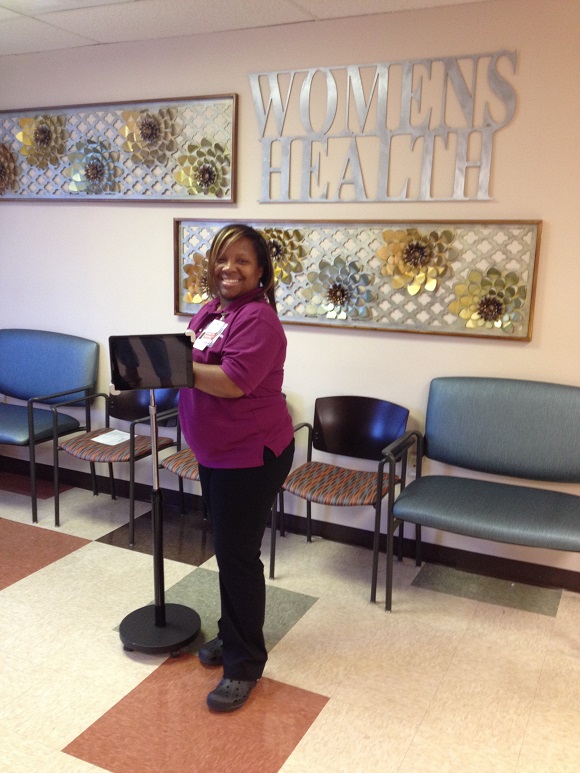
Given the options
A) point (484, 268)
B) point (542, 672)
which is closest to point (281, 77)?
point (484, 268)

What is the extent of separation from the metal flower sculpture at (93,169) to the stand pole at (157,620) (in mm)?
1755

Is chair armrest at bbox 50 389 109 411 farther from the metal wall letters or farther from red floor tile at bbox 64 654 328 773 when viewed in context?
red floor tile at bbox 64 654 328 773

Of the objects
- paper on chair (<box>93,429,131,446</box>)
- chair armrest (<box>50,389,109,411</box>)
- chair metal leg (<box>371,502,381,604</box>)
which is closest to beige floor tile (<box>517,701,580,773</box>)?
chair metal leg (<box>371,502,381,604</box>)

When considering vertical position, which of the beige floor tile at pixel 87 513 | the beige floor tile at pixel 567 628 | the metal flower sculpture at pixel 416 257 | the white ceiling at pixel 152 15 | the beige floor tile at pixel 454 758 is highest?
the white ceiling at pixel 152 15

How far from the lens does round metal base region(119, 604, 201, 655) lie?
2326 mm

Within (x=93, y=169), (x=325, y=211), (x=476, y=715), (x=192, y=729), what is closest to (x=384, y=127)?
(x=325, y=211)

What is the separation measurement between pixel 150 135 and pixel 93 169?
40 cm

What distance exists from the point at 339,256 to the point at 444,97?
31.0 inches

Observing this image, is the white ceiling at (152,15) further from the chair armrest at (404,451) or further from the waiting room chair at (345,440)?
the chair armrest at (404,451)

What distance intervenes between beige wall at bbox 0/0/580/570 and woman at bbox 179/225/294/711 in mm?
1170

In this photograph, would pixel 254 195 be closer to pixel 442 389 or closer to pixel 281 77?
pixel 281 77

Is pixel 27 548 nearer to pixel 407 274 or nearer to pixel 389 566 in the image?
pixel 389 566

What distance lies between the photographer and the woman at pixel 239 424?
1.93 meters

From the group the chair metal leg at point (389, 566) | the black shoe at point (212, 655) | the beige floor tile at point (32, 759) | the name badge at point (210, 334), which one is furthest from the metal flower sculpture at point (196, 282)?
the beige floor tile at point (32, 759)
